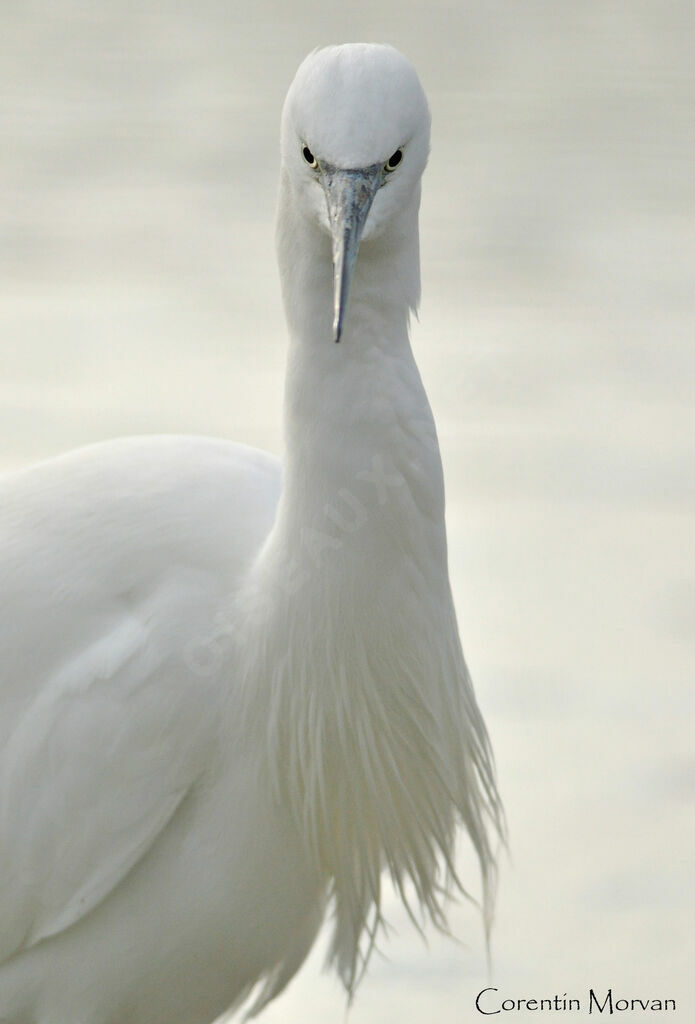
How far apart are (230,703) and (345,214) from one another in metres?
0.48

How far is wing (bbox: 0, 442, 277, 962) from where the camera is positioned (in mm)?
1490

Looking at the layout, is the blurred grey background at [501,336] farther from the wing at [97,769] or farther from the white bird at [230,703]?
the wing at [97,769]

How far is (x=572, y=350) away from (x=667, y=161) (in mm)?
1531

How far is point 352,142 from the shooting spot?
1219mm

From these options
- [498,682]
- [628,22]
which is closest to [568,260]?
Result: [498,682]

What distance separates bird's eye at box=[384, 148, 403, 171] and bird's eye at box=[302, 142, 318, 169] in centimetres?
5

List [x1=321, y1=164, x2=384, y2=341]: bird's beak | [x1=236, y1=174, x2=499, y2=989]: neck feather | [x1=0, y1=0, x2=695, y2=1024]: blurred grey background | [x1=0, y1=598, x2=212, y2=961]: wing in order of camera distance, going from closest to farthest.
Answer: [x1=321, y1=164, x2=384, y2=341]: bird's beak, [x1=236, y1=174, x2=499, y2=989]: neck feather, [x1=0, y1=598, x2=212, y2=961]: wing, [x1=0, y1=0, x2=695, y2=1024]: blurred grey background

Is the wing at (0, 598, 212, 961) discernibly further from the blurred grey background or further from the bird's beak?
the blurred grey background

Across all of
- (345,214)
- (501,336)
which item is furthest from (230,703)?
(501,336)

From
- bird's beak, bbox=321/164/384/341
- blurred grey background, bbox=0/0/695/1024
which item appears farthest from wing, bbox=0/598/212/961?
blurred grey background, bbox=0/0/695/1024

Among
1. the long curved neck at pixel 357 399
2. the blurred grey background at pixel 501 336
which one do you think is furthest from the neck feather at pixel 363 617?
the blurred grey background at pixel 501 336

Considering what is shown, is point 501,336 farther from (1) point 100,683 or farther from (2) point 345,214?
(2) point 345,214

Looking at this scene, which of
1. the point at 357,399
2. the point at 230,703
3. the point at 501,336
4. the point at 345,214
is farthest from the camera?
the point at 501,336

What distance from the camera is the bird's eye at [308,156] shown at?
48.9 inches
